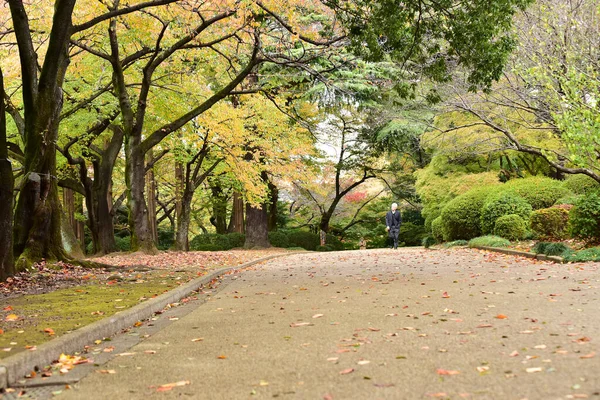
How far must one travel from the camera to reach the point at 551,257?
44.7ft

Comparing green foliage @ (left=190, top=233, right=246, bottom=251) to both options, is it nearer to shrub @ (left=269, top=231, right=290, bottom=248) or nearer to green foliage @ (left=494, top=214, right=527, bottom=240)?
shrub @ (left=269, top=231, right=290, bottom=248)

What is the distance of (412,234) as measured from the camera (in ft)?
120

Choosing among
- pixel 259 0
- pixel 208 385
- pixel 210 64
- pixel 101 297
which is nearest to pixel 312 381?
pixel 208 385

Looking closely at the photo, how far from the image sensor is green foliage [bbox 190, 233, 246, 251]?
103 ft

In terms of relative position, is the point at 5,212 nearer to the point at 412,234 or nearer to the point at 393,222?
the point at 393,222

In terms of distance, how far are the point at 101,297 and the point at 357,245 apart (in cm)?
2989

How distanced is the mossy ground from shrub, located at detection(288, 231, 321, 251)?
21.4 meters

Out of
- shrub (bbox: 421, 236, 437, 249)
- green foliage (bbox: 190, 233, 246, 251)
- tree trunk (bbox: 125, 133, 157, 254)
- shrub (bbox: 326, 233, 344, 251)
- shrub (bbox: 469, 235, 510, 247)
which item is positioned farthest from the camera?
shrub (bbox: 326, 233, 344, 251)

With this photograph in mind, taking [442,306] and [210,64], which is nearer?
[442,306]

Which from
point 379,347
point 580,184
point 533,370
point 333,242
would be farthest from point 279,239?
point 533,370

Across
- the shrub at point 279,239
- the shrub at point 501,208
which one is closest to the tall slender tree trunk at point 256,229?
the shrub at point 279,239

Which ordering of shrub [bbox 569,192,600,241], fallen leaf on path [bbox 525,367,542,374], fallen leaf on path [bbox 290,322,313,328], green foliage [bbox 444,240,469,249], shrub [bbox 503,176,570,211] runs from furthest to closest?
green foliage [bbox 444,240,469,249], shrub [bbox 503,176,570,211], shrub [bbox 569,192,600,241], fallen leaf on path [bbox 290,322,313,328], fallen leaf on path [bbox 525,367,542,374]

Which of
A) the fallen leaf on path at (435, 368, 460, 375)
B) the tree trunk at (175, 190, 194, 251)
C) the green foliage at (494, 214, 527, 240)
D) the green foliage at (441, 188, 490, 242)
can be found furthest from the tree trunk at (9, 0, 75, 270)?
the green foliage at (441, 188, 490, 242)

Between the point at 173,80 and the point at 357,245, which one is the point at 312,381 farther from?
the point at 357,245
